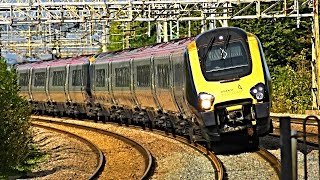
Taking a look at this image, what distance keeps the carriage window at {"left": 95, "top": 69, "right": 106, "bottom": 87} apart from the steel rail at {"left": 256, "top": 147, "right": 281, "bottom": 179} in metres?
13.4

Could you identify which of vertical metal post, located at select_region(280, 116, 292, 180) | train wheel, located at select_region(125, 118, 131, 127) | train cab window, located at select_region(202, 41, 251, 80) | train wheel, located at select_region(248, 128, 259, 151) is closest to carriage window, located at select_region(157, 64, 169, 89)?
train cab window, located at select_region(202, 41, 251, 80)

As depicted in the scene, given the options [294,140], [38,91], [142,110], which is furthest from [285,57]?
[294,140]

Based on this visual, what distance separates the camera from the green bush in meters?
16.2

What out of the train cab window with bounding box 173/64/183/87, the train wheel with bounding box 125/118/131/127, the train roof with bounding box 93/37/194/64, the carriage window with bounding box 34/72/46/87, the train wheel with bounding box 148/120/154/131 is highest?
the train roof with bounding box 93/37/194/64

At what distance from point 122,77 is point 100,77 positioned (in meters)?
3.79

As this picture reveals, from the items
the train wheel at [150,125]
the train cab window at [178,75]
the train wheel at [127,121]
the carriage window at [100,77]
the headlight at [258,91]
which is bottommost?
the train wheel at [127,121]

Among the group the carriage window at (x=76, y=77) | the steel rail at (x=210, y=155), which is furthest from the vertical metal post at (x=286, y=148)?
the carriage window at (x=76, y=77)

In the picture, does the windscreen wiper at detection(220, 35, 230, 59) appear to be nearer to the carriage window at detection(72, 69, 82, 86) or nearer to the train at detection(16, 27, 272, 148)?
the train at detection(16, 27, 272, 148)

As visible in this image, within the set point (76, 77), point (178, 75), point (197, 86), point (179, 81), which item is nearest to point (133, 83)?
point (178, 75)

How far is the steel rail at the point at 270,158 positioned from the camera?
48.9ft

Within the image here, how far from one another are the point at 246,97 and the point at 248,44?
1322mm

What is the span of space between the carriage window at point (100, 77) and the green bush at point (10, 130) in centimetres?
1039

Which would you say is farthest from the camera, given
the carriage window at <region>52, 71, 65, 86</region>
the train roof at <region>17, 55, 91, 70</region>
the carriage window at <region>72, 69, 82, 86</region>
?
the carriage window at <region>52, 71, 65, 86</region>

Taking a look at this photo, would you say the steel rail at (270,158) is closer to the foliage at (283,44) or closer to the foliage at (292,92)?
the foliage at (292,92)
